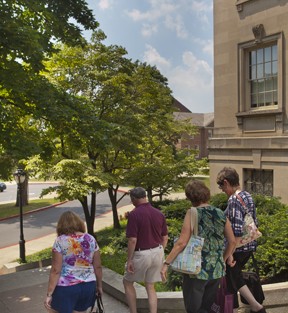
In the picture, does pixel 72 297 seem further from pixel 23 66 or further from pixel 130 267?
pixel 23 66

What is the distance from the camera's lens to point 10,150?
8031 millimetres

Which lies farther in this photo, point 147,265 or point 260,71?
point 260,71

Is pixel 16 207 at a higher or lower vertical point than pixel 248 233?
lower

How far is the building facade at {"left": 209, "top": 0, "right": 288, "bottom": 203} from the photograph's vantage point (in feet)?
38.8

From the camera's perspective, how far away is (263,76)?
12750 mm

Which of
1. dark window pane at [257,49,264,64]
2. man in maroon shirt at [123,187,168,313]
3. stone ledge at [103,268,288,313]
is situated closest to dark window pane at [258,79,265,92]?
dark window pane at [257,49,264,64]

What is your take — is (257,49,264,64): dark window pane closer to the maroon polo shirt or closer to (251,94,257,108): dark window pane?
(251,94,257,108): dark window pane

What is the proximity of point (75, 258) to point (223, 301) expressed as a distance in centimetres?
177

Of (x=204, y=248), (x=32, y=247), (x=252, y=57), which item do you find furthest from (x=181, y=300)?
(x=32, y=247)

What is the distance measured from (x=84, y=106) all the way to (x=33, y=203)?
25.4 metres

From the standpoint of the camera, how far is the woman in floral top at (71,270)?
3664mm

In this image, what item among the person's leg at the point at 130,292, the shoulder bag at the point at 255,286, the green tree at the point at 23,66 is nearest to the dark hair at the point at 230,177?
the shoulder bag at the point at 255,286

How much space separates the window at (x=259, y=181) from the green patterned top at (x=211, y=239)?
30.1ft

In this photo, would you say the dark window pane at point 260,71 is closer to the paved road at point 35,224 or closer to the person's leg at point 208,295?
the person's leg at point 208,295
